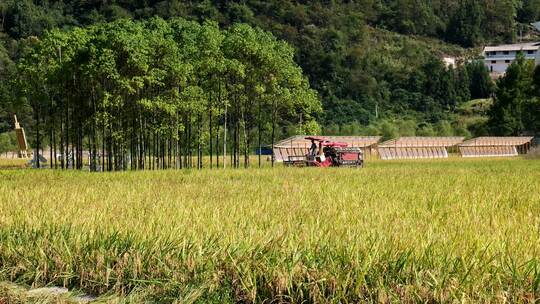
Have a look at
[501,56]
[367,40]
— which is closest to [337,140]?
[501,56]

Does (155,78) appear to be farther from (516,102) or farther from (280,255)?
(516,102)

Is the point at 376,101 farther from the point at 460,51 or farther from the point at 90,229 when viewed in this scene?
the point at 90,229

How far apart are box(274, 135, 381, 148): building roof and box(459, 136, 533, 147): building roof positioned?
980 cm

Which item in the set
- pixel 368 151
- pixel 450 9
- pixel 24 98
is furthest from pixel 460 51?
pixel 24 98

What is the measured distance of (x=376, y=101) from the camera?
376 ft

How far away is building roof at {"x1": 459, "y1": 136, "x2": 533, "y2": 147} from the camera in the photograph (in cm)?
6475

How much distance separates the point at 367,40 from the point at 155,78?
442 feet

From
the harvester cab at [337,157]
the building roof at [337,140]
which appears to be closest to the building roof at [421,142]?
the building roof at [337,140]

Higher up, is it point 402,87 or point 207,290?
point 402,87

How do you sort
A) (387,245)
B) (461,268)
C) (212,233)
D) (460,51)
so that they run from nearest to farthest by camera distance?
(461,268) → (387,245) → (212,233) → (460,51)

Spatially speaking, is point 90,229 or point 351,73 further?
point 351,73

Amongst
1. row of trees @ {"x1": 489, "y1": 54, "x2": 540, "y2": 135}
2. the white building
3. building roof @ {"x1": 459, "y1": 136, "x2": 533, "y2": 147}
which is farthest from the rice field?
the white building

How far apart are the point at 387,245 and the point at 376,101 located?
113 meters

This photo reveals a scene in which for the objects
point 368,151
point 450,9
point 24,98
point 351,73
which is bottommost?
point 368,151
